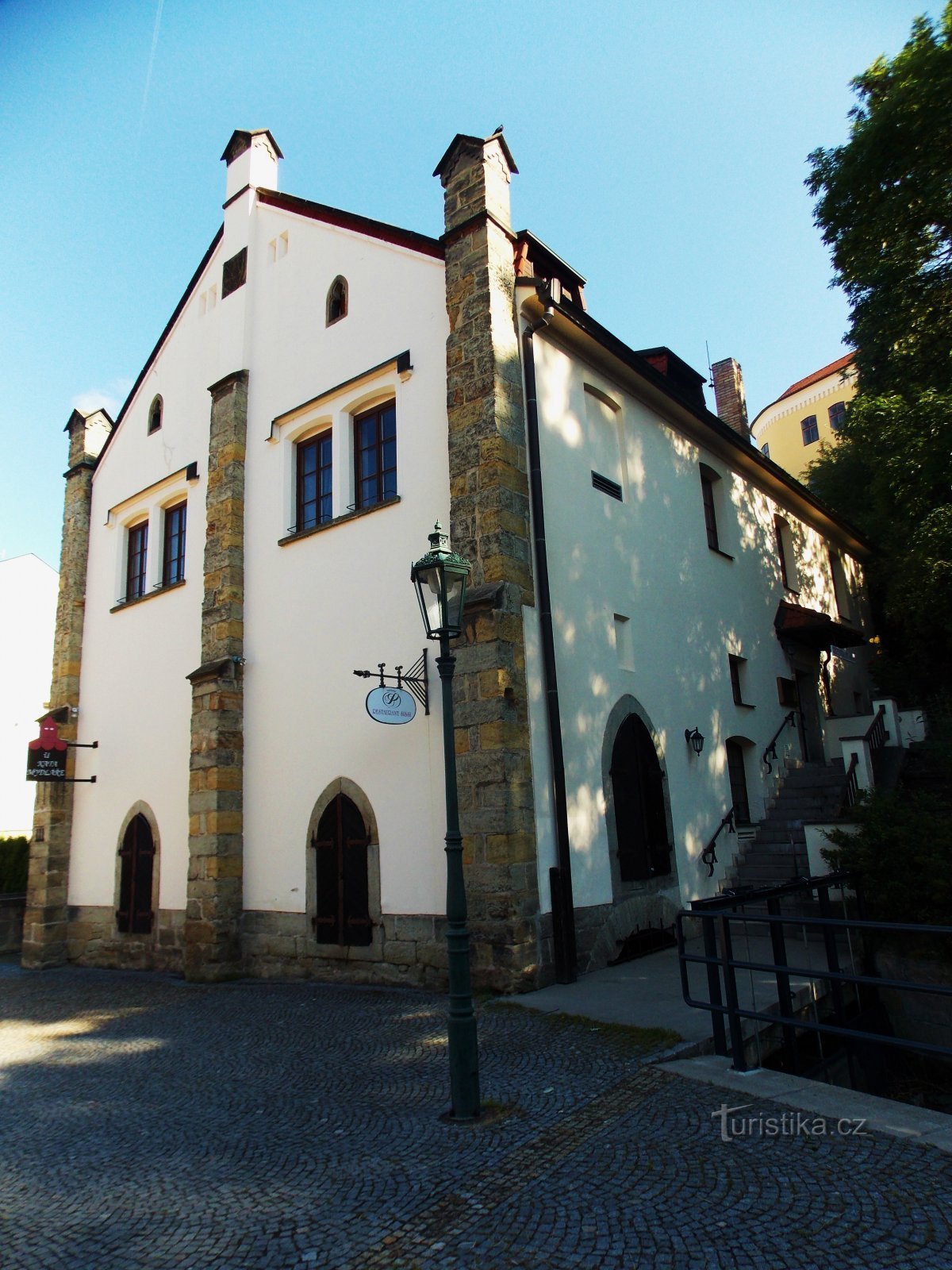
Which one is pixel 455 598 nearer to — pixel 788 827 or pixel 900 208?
pixel 788 827

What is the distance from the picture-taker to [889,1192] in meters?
3.61

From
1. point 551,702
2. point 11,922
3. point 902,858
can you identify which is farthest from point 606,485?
point 11,922

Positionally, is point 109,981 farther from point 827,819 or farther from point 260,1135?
point 827,819

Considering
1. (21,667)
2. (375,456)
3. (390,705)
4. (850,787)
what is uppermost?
(21,667)

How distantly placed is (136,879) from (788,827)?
986cm

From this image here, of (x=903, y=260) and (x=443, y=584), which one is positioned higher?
(x=903, y=260)

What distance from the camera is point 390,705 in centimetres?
839

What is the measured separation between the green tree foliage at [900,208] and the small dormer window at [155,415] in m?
11.4

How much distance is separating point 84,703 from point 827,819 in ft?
39.1

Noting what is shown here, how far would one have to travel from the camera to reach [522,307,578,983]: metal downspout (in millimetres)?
8258

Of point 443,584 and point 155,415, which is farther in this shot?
point 155,415

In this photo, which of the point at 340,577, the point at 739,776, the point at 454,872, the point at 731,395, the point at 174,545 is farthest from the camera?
the point at 731,395

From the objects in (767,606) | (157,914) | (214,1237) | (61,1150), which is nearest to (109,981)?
(157,914)

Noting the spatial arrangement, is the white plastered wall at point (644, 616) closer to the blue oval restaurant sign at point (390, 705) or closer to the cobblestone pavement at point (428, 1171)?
the blue oval restaurant sign at point (390, 705)
